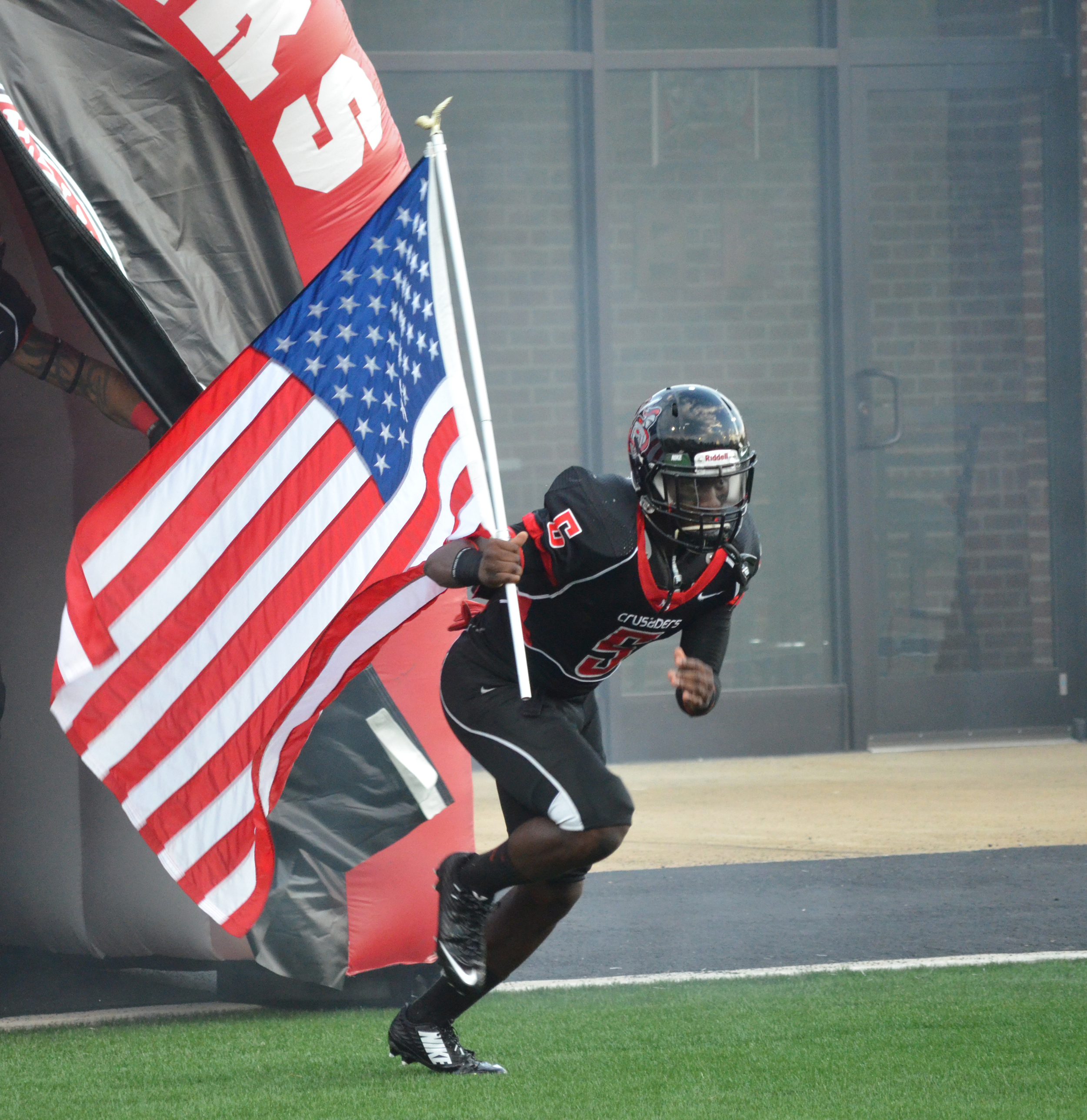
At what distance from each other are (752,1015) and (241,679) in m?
1.76

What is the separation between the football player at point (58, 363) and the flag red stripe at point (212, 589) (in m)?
0.68

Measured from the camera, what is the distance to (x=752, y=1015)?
15.5 feet

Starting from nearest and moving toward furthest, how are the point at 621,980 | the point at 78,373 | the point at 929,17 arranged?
1. the point at 78,373
2. the point at 621,980
3. the point at 929,17

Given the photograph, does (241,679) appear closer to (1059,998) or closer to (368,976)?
(368,976)

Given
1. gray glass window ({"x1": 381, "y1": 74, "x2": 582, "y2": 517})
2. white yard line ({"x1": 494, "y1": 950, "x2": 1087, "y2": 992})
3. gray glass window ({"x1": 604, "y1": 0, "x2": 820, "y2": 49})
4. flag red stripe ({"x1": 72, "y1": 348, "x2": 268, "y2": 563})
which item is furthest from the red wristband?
gray glass window ({"x1": 604, "y1": 0, "x2": 820, "y2": 49})

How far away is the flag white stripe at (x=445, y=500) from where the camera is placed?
13.4 ft

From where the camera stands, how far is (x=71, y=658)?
424cm

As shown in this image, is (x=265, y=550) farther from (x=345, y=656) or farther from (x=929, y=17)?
(x=929, y=17)

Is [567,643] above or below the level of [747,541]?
below

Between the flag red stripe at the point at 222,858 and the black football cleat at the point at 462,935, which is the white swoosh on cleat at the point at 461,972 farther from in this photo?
the flag red stripe at the point at 222,858

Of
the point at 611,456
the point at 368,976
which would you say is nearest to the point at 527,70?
the point at 611,456

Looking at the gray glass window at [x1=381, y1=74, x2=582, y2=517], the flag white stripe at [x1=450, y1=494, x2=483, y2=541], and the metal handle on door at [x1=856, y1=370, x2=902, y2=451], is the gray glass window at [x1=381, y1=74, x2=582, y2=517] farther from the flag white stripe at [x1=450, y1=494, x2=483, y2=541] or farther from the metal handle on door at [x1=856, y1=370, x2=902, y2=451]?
the flag white stripe at [x1=450, y1=494, x2=483, y2=541]

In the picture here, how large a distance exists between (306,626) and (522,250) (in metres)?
6.12

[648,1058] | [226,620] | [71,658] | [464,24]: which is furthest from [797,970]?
[464,24]
